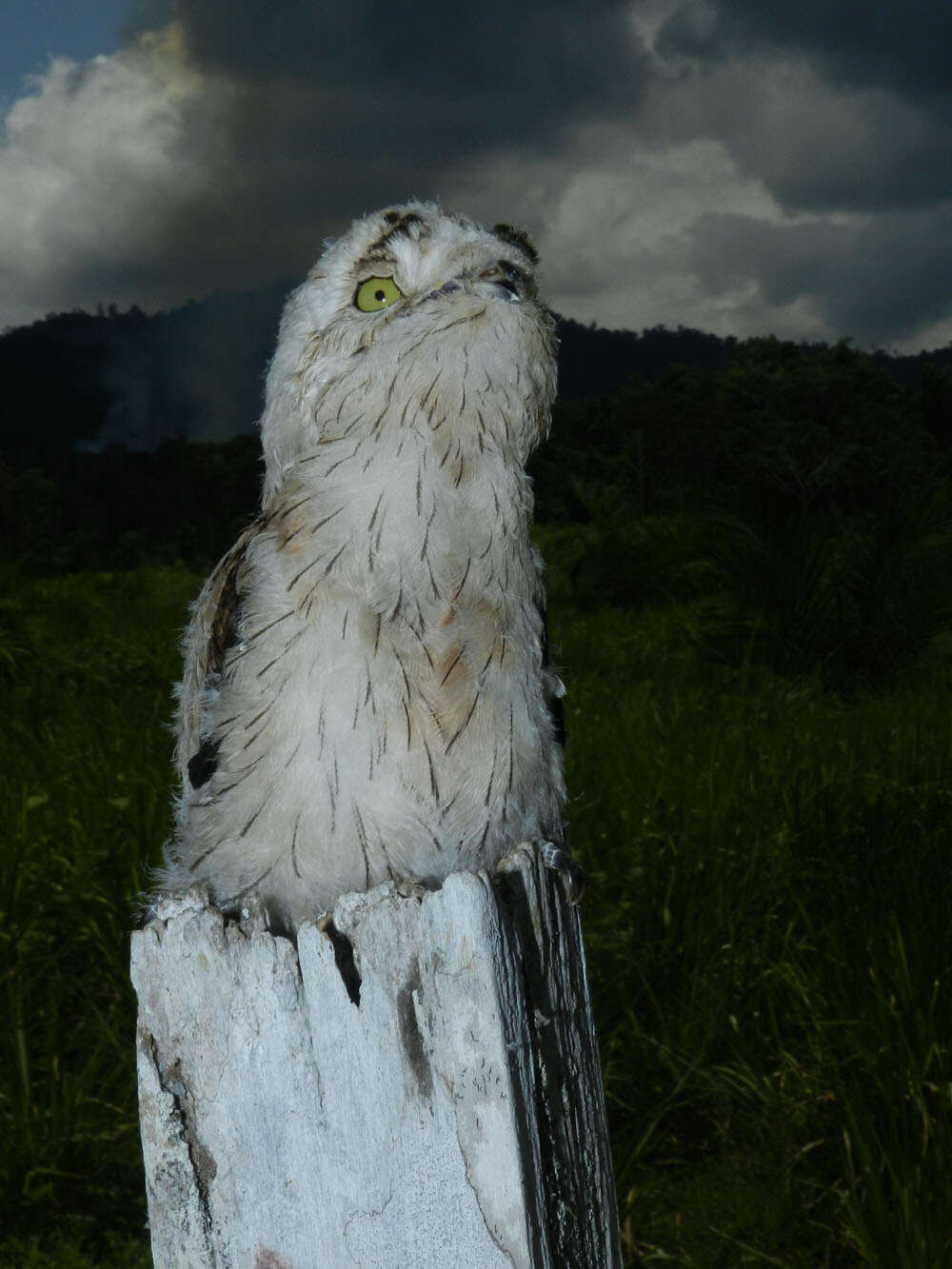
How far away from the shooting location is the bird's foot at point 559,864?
4.09 ft

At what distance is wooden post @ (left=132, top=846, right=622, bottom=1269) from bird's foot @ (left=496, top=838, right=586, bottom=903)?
2cm

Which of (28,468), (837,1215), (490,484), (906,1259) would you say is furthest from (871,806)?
(28,468)

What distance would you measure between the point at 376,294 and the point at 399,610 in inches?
21.1

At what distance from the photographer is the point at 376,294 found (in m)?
1.71

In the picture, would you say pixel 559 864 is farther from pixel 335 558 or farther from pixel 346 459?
pixel 346 459

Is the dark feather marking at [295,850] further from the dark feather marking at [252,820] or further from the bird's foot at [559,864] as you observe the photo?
the bird's foot at [559,864]

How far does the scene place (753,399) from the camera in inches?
629

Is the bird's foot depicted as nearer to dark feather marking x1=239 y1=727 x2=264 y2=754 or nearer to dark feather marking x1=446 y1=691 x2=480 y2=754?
dark feather marking x1=446 y1=691 x2=480 y2=754

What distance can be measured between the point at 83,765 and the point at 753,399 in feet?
44.7

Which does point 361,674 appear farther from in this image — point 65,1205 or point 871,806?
point 871,806

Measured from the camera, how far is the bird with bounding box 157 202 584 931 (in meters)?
1.57

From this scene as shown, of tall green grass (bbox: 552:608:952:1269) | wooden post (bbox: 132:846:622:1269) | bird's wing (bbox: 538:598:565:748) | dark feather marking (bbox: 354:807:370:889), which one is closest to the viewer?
wooden post (bbox: 132:846:622:1269)

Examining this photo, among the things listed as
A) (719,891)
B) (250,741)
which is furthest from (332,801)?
(719,891)

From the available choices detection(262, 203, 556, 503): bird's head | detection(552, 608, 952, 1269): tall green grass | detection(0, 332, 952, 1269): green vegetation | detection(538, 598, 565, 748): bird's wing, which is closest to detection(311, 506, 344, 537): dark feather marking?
detection(262, 203, 556, 503): bird's head
